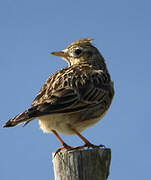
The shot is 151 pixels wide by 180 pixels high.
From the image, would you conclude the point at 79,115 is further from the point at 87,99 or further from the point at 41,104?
the point at 41,104

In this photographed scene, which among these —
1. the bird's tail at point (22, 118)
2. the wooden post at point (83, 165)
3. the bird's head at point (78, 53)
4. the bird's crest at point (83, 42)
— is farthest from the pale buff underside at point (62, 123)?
the bird's crest at point (83, 42)

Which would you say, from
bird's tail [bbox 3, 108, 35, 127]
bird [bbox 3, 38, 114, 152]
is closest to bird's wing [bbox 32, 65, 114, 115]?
bird [bbox 3, 38, 114, 152]

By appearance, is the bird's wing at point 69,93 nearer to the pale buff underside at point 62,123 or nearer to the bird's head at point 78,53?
the pale buff underside at point 62,123

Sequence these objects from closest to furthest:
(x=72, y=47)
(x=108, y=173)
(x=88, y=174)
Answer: (x=88, y=174) → (x=108, y=173) → (x=72, y=47)

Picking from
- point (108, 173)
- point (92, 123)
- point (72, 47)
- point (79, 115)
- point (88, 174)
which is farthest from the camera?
point (72, 47)

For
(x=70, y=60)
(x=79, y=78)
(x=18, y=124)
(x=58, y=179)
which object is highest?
(x=70, y=60)

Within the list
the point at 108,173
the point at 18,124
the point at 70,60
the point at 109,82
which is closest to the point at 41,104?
the point at 18,124

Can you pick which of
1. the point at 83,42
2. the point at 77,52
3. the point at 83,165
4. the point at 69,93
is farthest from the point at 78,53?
the point at 83,165
